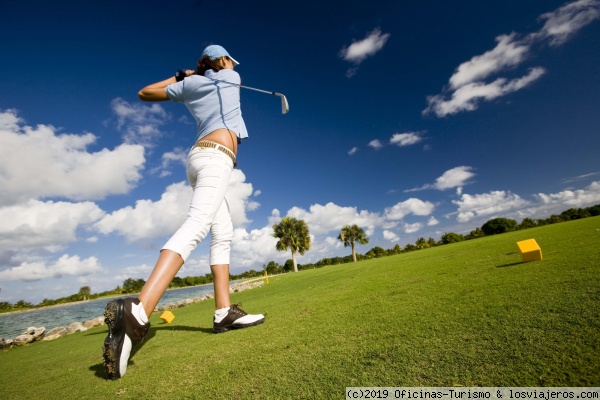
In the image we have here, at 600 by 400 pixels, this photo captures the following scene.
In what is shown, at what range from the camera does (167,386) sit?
1.49 metres

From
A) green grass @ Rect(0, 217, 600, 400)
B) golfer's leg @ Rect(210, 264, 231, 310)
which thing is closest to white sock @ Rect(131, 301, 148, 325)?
green grass @ Rect(0, 217, 600, 400)

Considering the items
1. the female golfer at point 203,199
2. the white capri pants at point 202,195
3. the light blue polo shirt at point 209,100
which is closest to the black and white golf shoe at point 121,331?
the female golfer at point 203,199

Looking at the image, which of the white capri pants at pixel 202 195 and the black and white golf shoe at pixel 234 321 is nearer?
the white capri pants at pixel 202 195

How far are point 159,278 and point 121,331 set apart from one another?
0.35 m

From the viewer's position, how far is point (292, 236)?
48469mm

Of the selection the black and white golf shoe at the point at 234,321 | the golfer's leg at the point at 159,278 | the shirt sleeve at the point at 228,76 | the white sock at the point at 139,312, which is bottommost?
the black and white golf shoe at the point at 234,321

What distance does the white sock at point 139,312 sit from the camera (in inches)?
66.4

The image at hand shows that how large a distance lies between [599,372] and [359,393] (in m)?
0.79

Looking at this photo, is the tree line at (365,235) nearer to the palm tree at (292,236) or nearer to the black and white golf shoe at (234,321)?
the palm tree at (292,236)

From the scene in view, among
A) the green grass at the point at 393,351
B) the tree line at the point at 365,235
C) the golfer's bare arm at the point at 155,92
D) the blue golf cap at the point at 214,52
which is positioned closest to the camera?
the green grass at the point at 393,351

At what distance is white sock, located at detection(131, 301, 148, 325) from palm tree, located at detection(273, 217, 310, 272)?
1837 inches

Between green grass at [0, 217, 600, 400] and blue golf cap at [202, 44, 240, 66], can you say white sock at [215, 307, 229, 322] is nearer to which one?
green grass at [0, 217, 600, 400]

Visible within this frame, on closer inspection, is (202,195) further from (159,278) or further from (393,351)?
(393,351)

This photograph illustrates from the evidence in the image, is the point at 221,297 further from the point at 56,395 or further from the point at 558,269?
the point at 558,269
